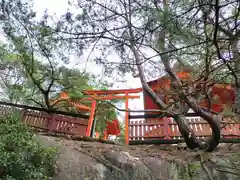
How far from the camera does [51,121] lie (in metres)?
5.67

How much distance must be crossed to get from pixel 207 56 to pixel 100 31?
50.9 inches

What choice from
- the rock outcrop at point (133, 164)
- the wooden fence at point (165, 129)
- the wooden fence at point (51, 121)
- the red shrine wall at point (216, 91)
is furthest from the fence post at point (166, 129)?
the wooden fence at point (51, 121)

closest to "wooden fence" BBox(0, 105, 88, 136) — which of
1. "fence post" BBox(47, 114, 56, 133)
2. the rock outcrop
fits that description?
"fence post" BBox(47, 114, 56, 133)

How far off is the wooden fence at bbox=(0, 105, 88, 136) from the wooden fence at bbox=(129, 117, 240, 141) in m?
1.33

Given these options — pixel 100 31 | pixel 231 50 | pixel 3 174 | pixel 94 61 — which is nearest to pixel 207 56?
pixel 231 50

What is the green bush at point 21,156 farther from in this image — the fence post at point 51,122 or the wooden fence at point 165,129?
the wooden fence at point 165,129

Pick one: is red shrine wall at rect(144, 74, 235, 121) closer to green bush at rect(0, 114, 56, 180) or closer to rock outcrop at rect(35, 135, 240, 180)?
rock outcrop at rect(35, 135, 240, 180)

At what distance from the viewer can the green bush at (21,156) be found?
9.02 feet

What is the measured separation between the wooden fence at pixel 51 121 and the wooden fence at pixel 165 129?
1331mm

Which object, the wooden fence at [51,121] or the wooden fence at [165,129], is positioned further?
the wooden fence at [51,121]

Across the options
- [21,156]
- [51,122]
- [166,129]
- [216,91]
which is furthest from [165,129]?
[21,156]

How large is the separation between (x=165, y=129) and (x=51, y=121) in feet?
9.20

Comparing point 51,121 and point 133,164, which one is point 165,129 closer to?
point 133,164

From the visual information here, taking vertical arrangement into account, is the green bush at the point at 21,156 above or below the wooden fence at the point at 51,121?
below
